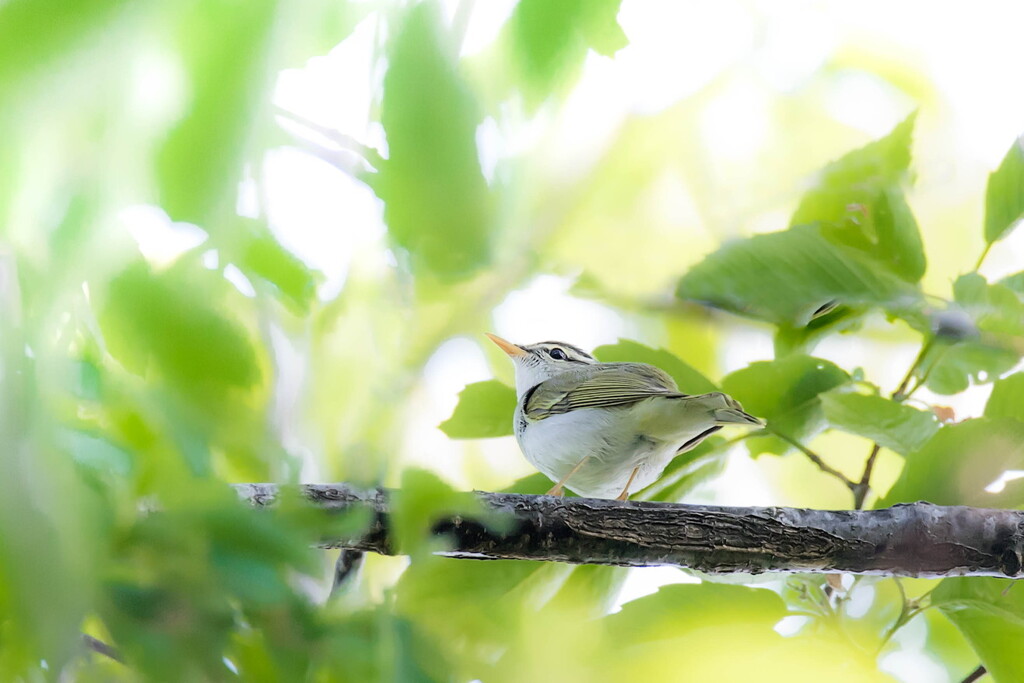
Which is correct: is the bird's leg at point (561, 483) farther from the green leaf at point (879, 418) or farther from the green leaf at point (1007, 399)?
the green leaf at point (1007, 399)

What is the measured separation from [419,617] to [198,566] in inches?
2.4

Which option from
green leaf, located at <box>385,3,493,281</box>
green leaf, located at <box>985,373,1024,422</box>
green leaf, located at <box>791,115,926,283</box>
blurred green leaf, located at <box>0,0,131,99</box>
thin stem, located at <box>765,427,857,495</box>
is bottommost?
thin stem, located at <box>765,427,857,495</box>

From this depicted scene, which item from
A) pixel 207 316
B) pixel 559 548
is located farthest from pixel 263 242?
pixel 559 548

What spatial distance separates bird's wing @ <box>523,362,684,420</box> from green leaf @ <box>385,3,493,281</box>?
0.57 metres

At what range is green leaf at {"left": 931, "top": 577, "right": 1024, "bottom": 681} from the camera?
48 cm

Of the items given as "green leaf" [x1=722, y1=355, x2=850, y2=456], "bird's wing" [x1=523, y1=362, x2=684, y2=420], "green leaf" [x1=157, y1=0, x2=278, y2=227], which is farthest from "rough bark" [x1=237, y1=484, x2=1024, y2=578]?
"green leaf" [x1=157, y1=0, x2=278, y2=227]

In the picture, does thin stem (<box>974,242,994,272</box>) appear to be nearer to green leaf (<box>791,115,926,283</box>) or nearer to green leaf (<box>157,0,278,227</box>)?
green leaf (<box>791,115,926,283</box>)

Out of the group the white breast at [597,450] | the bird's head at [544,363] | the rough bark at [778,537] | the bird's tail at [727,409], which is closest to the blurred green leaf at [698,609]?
the rough bark at [778,537]

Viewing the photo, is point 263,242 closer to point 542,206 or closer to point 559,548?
point 542,206

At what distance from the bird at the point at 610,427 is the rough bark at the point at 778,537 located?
13 cm

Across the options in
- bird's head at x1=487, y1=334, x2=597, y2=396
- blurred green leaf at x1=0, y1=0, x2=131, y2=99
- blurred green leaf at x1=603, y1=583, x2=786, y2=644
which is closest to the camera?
blurred green leaf at x1=0, y1=0, x2=131, y2=99

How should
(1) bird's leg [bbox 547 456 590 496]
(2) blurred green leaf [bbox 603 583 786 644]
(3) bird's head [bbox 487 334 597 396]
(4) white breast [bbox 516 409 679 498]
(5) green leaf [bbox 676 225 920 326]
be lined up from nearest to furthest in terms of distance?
(2) blurred green leaf [bbox 603 583 786 644] → (5) green leaf [bbox 676 225 920 326] → (1) bird's leg [bbox 547 456 590 496] → (4) white breast [bbox 516 409 679 498] → (3) bird's head [bbox 487 334 597 396]

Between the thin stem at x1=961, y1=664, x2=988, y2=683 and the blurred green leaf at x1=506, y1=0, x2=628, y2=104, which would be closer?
the blurred green leaf at x1=506, y1=0, x2=628, y2=104

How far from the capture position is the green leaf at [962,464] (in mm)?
Result: 515
